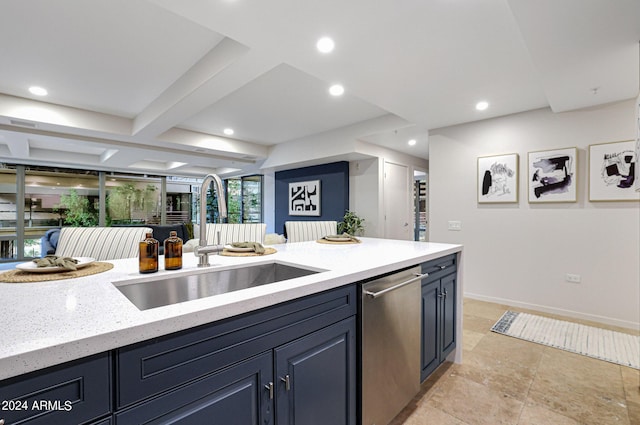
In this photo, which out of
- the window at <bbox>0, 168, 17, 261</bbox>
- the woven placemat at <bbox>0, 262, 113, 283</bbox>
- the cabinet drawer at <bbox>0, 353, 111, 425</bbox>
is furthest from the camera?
the window at <bbox>0, 168, 17, 261</bbox>

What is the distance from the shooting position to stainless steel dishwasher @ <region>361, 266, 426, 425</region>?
1354mm

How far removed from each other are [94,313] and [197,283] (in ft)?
1.87

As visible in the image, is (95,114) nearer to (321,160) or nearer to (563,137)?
(321,160)

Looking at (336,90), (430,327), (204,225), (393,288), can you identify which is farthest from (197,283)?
(336,90)

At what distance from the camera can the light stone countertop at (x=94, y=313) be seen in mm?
592

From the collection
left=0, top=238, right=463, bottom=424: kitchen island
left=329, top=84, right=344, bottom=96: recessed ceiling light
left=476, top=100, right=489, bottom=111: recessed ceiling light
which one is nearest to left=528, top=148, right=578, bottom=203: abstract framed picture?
left=476, top=100, right=489, bottom=111: recessed ceiling light

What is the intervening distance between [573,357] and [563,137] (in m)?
2.26

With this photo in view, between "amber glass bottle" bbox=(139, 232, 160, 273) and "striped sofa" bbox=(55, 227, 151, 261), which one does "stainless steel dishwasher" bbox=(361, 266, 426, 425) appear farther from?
"striped sofa" bbox=(55, 227, 151, 261)

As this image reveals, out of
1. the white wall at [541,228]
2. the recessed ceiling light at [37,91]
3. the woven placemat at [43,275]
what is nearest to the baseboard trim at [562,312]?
the white wall at [541,228]

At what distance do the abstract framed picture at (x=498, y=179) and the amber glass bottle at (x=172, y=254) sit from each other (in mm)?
3634

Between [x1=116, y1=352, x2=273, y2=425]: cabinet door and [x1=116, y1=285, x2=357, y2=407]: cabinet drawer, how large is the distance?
3 cm

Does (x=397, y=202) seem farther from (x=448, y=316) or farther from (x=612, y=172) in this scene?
(x=448, y=316)

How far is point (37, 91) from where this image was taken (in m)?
3.30

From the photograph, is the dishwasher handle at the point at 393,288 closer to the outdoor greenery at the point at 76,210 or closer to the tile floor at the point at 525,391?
the tile floor at the point at 525,391
